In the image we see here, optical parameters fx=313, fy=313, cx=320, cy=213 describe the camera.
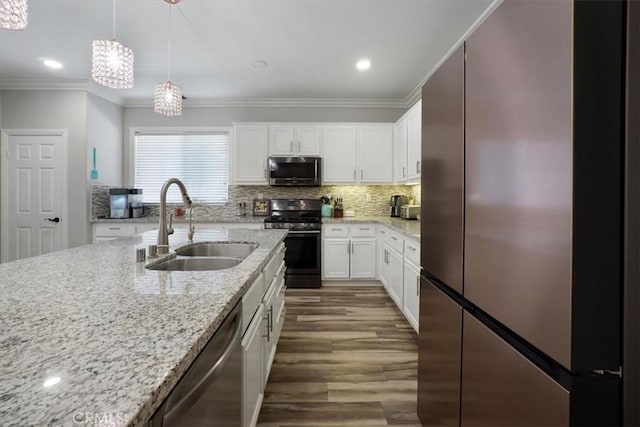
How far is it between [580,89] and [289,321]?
293 cm

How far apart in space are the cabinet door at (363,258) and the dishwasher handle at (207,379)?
10.9ft

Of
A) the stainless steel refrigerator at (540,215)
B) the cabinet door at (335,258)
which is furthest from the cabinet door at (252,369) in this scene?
the cabinet door at (335,258)

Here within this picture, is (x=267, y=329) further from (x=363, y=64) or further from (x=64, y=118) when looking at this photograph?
(x=64, y=118)

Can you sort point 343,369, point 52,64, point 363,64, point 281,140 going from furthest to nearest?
point 281,140 → point 52,64 → point 363,64 → point 343,369

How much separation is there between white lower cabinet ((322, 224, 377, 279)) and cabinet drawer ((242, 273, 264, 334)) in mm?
2778

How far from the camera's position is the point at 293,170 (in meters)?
4.52

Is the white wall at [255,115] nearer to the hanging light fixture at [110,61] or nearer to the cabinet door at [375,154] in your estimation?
A: the cabinet door at [375,154]

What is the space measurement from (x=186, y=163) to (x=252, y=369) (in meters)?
4.31

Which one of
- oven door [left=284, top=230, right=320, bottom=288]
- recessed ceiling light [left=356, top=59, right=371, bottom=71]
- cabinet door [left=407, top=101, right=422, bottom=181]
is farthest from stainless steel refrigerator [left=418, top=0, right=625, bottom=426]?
oven door [left=284, top=230, right=320, bottom=288]

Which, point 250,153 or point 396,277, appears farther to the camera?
point 250,153

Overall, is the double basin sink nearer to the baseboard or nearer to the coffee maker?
the baseboard

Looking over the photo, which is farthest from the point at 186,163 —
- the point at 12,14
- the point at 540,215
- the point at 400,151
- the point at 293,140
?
the point at 540,215

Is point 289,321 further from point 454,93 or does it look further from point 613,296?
point 613,296

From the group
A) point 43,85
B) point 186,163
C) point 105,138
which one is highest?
point 43,85
